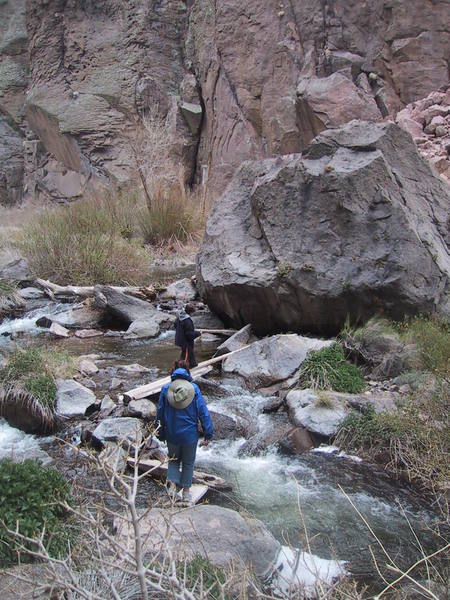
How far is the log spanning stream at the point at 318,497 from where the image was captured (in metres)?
4.33

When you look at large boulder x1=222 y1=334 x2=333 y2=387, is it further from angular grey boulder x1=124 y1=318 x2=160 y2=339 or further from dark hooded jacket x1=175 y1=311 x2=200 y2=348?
angular grey boulder x1=124 y1=318 x2=160 y2=339

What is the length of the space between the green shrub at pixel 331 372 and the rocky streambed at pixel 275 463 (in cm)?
37

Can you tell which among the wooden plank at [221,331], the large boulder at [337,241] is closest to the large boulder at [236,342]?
the large boulder at [337,241]

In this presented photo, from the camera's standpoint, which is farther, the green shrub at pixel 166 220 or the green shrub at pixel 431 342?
the green shrub at pixel 166 220

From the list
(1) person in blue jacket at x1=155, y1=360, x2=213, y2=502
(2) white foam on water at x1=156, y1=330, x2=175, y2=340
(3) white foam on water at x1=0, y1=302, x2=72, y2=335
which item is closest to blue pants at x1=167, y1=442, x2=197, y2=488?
(1) person in blue jacket at x1=155, y1=360, x2=213, y2=502

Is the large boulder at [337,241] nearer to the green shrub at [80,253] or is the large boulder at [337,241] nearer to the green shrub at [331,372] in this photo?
the green shrub at [331,372]

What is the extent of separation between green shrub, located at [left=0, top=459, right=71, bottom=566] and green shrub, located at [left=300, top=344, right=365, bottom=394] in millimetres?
3739

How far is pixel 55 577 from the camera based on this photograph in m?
2.09

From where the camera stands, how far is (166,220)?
54.0 feet

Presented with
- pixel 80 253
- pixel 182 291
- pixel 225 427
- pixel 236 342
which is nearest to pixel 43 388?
pixel 225 427

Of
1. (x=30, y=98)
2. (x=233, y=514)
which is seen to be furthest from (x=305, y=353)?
(x=30, y=98)

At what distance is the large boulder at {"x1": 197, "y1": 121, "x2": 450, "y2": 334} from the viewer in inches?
324

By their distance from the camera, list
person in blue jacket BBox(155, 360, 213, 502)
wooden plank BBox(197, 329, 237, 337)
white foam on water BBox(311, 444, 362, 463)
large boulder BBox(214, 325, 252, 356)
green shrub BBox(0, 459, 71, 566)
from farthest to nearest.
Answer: wooden plank BBox(197, 329, 237, 337)
large boulder BBox(214, 325, 252, 356)
white foam on water BBox(311, 444, 362, 463)
person in blue jacket BBox(155, 360, 213, 502)
green shrub BBox(0, 459, 71, 566)

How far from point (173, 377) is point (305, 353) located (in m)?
3.23
